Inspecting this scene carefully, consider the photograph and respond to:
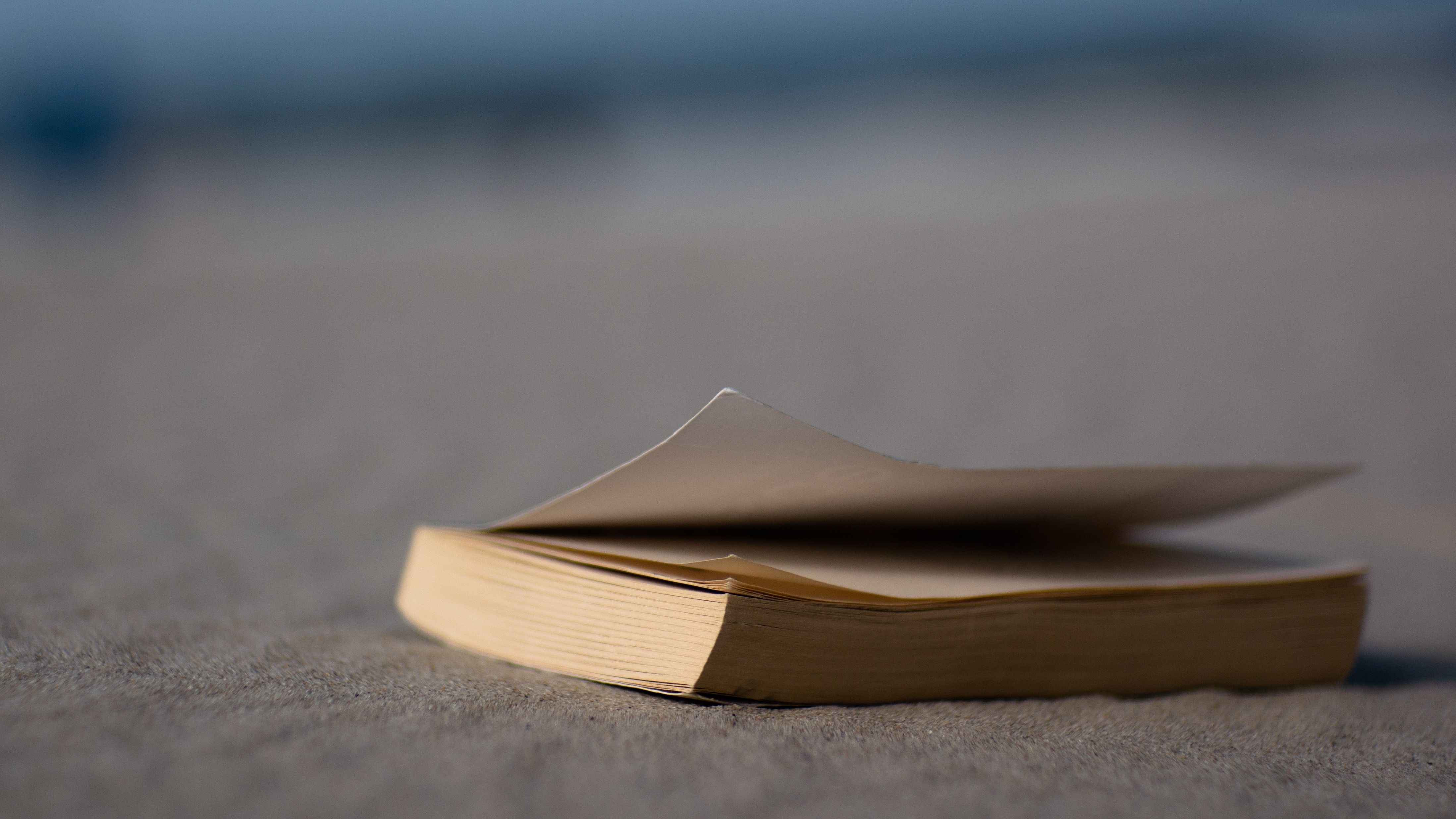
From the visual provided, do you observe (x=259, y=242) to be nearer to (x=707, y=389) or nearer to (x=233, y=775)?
(x=707, y=389)

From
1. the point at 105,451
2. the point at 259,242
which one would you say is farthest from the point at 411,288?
the point at 259,242

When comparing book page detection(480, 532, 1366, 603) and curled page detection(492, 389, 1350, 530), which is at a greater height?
curled page detection(492, 389, 1350, 530)

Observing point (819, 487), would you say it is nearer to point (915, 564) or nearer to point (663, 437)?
point (915, 564)

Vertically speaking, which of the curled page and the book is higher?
the curled page

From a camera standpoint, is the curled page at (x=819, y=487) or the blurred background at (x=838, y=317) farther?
the blurred background at (x=838, y=317)

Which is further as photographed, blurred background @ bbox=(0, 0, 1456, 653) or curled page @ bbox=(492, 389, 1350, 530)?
blurred background @ bbox=(0, 0, 1456, 653)

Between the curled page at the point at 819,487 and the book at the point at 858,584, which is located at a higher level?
the curled page at the point at 819,487
